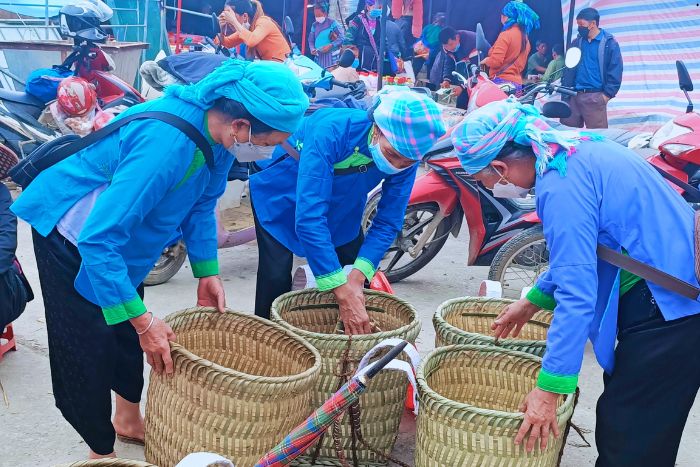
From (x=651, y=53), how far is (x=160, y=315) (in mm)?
6688

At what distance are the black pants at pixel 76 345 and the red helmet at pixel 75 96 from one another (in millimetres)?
3427

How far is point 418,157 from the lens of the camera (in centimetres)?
290

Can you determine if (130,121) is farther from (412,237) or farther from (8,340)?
(412,237)

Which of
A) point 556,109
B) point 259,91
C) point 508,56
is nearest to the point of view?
point 259,91

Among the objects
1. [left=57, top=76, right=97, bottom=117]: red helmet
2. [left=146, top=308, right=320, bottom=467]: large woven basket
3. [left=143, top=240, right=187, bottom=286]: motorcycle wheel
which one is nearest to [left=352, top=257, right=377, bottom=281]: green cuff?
[left=146, top=308, right=320, bottom=467]: large woven basket

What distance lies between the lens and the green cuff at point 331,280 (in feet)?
9.78

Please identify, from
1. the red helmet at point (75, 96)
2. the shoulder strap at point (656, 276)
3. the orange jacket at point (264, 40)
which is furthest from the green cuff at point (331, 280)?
the orange jacket at point (264, 40)

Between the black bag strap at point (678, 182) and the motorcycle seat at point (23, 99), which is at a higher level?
the black bag strap at point (678, 182)

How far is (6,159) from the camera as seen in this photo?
10.9ft

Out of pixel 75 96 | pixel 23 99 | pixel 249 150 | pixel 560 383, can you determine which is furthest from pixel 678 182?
pixel 23 99

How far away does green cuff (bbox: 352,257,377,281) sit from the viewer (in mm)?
3197

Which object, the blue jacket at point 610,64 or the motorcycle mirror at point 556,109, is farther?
the blue jacket at point 610,64

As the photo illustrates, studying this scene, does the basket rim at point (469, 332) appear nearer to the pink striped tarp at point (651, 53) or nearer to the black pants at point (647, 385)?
the black pants at point (647, 385)

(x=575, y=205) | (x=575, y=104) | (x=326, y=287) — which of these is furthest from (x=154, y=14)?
(x=575, y=205)
